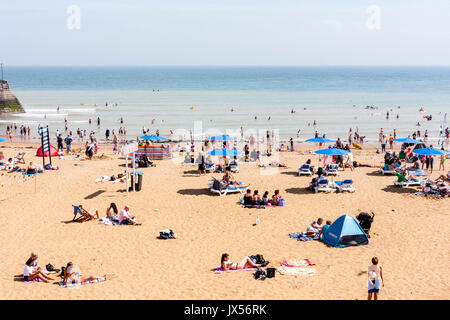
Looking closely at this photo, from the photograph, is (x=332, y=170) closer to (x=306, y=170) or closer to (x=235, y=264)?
(x=306, y=170)

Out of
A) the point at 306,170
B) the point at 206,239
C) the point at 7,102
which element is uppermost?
the point at 7,102

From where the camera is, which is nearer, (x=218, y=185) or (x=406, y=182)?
(x=218, y=185)

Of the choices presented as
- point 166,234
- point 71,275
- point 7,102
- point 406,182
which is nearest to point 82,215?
point 166,234

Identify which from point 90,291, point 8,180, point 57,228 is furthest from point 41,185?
point 90,291

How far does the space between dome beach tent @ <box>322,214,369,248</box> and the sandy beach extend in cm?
24

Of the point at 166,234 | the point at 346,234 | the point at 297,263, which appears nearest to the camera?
the point at 297,263

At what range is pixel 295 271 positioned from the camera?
10.4 metres

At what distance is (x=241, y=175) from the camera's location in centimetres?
2086

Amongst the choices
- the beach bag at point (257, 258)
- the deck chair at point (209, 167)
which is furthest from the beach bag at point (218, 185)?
the beach bag at point (257, 258)

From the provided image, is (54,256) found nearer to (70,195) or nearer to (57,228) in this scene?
(57,228)

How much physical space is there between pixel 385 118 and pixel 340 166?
34856 millimetres

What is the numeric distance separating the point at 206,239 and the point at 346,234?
12.8 ft
